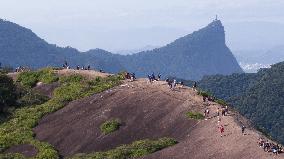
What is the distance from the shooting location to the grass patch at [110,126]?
4711 cm

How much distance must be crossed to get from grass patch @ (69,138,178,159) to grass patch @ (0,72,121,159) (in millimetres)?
4638

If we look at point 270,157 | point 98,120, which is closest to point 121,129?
point 98,120

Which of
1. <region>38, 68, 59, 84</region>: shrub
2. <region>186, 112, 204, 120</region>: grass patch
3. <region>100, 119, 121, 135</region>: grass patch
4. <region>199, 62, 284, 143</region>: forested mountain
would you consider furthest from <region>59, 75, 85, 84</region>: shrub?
<region>199, 62, 284, 143</region>: forested mountain

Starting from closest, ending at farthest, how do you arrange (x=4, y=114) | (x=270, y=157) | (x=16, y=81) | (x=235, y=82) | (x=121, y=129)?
(x=270, y=157), (x=121, y=129), (x=4, y=114), (x=16, y=81), (x=235, y=82)

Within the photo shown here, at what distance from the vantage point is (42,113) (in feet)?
187

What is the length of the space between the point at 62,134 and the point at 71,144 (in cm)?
281

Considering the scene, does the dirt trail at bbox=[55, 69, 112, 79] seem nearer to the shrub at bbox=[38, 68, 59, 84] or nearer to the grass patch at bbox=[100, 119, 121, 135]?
the shrub at bbox=[38, 68, 59, 84]

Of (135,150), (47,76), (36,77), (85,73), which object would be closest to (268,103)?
(85,73)

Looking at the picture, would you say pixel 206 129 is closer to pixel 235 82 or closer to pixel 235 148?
pixel 235 148

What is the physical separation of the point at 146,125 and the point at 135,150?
571cm

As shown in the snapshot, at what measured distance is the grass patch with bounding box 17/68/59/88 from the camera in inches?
2805

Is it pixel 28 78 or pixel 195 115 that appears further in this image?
pixel 28 78

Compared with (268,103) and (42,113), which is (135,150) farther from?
(268,103)

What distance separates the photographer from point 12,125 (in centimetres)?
5544
